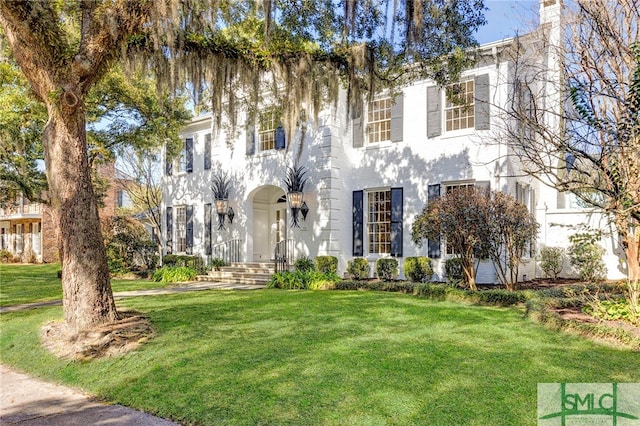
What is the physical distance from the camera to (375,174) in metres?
13.8

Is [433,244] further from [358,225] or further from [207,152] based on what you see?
[207,152]

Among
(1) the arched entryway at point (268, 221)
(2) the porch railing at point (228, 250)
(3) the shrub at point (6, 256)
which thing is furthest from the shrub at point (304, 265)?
(3) the shrub at point (6, 256)

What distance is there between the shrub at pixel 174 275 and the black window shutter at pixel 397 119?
25.5 ft

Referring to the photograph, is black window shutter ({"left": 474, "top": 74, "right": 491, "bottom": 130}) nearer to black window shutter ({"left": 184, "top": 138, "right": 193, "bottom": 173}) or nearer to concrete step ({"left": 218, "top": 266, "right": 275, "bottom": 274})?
concrete step ({"left": 218, "top": 266, "right": 275, "bottom": 274})

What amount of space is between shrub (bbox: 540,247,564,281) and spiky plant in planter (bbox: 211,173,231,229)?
1045 centimetres

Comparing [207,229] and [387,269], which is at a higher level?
[207,229]

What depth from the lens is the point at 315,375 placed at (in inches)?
181

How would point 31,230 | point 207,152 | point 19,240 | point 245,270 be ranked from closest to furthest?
point 245,270 → point 207,152 → point 31,230 → point 19,240

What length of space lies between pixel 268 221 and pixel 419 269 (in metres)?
6.96

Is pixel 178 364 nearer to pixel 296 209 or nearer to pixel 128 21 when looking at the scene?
pixel 128 21

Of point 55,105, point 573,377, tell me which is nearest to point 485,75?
point 573,377

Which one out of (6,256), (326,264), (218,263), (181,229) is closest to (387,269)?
(326,264)

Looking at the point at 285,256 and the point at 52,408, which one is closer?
the point at 52,408

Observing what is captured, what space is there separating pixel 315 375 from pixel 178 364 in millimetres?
1646
